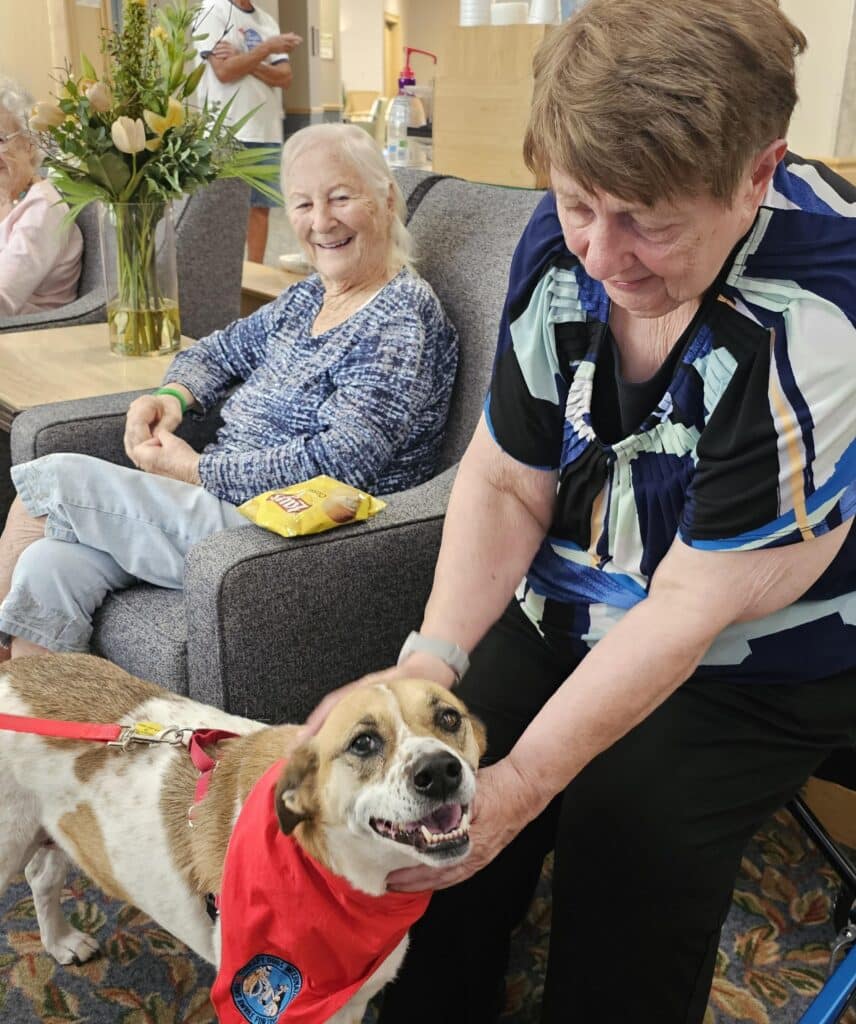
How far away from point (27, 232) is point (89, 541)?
1469 millimetres

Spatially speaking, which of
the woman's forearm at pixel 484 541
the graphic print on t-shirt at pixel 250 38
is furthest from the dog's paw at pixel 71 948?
the graphic print on t-shirt at pixel 250 38

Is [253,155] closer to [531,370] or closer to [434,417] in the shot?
[434,417]

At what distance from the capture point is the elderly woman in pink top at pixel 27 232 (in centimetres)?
292

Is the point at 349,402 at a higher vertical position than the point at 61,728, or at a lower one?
higher

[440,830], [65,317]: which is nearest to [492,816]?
[440,830]

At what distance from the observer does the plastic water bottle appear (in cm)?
362

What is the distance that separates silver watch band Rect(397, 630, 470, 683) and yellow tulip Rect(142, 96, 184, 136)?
5.15 ft

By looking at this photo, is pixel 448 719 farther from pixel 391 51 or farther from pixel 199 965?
pixel 391 51

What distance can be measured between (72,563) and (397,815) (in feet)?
3.37

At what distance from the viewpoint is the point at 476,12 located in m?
2.74

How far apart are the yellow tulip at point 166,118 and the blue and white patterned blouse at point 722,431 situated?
136cm

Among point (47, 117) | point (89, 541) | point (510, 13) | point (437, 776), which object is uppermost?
point (510, 13)

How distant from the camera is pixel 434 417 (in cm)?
202

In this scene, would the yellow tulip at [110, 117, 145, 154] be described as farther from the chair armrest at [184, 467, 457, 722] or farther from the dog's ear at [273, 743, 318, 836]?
the dog's ear at [273, 743, 318, 836]
